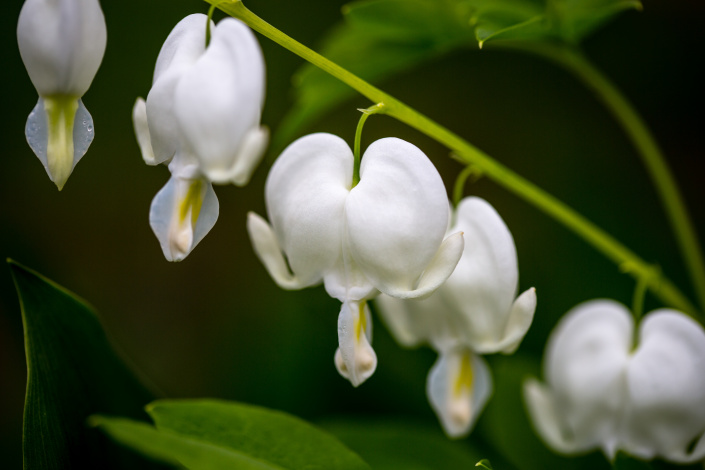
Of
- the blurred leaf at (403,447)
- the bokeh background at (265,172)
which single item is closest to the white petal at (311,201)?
the blurred leaf at (403,447)

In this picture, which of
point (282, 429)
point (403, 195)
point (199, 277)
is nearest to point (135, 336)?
point (199, 277)

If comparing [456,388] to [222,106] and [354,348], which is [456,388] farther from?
[222,106]

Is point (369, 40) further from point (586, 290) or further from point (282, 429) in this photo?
point (586, 290)

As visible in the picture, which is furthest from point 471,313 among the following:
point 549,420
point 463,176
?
point 549,420

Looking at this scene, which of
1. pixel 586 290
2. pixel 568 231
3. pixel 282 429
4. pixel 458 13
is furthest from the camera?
pixel 568 231

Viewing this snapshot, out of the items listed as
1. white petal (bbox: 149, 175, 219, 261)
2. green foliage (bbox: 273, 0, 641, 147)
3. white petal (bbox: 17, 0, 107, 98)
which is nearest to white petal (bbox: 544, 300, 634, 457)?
green foliage (bbox: 273, 0, 641, 147)

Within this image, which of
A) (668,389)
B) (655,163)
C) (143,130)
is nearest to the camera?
(143,130)
